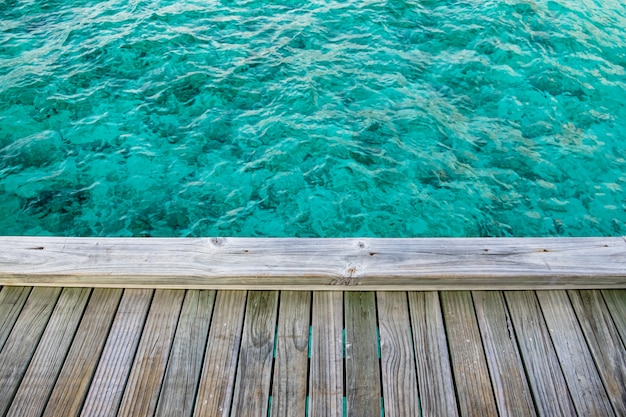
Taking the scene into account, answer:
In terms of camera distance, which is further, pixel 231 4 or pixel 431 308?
pixel 231 4

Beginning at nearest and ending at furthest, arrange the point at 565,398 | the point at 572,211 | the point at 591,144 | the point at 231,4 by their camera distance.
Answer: the point at 565,398
the point at 572,211
the point at 591,144
the point at 231,4

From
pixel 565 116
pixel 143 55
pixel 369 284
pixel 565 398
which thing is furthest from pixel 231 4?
pixel 565 398

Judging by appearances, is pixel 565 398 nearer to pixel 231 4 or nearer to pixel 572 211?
pixel 572 211

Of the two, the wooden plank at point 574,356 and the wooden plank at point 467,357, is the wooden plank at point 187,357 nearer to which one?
the wooden plank at point 467,357

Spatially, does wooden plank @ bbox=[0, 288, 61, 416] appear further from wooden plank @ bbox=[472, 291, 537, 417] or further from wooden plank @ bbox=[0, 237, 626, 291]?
wooden plank @ bbox=[472, 291, 537, 417]

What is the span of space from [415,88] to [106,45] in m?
3.84

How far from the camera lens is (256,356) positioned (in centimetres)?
253

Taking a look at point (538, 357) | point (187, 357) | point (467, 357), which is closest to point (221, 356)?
point (187, 357)

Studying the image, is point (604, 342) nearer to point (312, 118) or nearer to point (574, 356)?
point (574, 356)

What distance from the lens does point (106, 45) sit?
21.4ft

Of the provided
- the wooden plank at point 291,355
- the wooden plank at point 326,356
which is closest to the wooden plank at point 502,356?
the wooden plank at point 326,356

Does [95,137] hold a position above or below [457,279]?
below

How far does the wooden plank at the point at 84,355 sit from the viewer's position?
2.34 metres

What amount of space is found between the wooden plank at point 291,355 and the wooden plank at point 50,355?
1034mm
